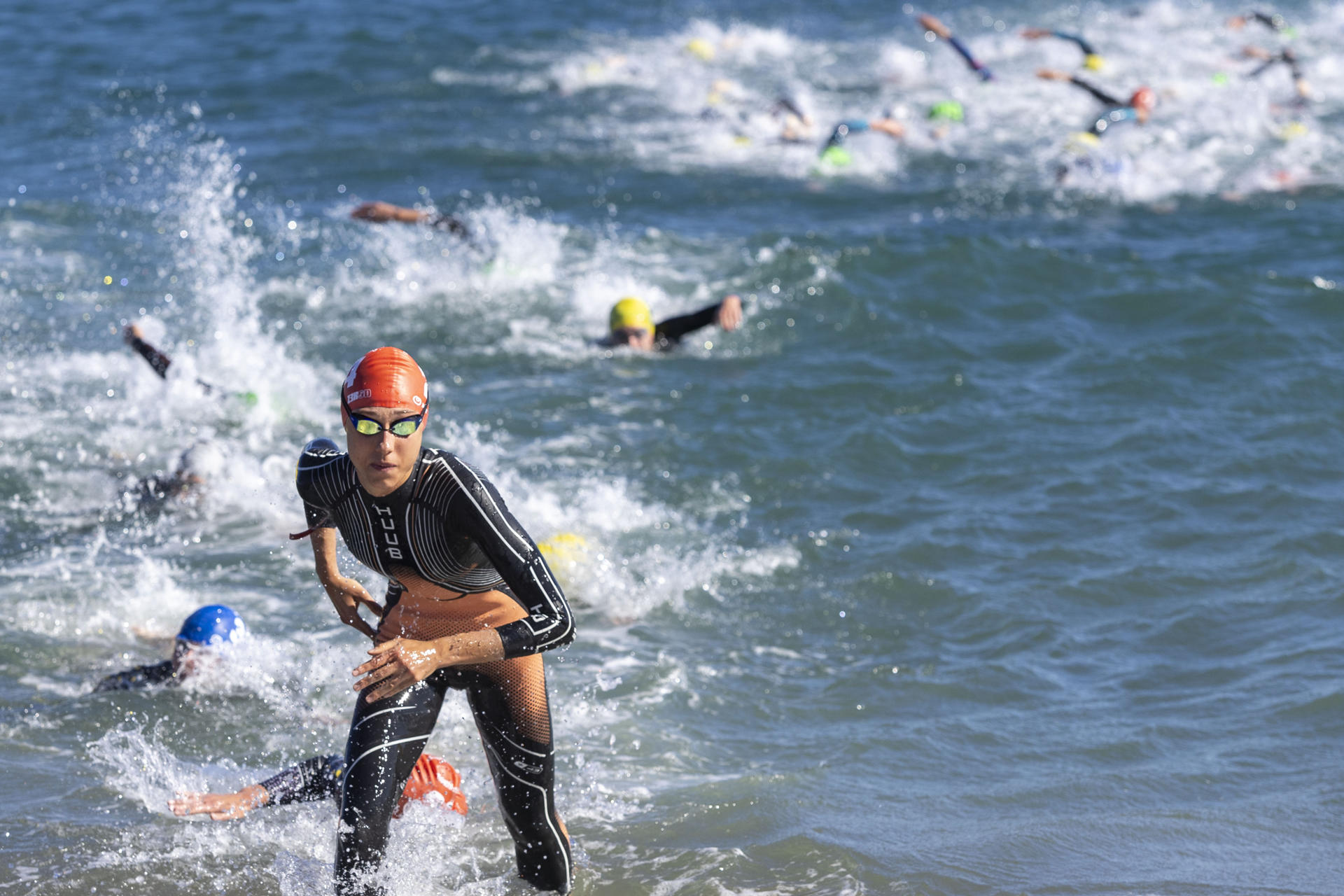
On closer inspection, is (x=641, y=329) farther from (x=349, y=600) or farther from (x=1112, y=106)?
(x=1112, y=106)

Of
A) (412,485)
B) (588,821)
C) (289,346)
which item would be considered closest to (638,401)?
(289,346)

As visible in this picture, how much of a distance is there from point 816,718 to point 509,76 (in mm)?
19556

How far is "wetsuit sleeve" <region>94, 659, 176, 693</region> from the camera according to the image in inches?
300

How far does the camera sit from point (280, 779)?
19.1ft

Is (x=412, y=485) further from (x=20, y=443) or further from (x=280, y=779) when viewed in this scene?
(x=20, y=443)

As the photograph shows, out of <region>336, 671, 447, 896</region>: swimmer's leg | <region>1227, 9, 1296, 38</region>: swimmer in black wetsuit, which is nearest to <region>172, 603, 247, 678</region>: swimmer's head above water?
<region>336, 671, 447, 896</region>: swimmer's leg

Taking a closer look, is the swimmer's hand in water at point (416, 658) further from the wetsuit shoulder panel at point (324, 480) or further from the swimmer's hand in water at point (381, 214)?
the swimmer's hand in water at point (381, 214)

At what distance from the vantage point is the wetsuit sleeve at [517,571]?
4594 millimetres

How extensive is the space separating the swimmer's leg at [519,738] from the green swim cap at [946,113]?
18.1m

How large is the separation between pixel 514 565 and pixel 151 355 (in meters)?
6.80

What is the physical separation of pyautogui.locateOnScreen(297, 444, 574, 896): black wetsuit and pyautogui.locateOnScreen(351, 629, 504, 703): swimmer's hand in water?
0.21 feet

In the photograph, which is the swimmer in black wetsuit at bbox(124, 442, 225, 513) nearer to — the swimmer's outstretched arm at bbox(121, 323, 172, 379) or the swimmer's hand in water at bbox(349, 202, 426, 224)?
the swimmer's outstretched arm at bbox(121, 323, 172, 379)

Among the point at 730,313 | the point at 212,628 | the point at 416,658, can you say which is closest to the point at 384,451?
the point at 416,658

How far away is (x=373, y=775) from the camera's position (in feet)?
15.6
